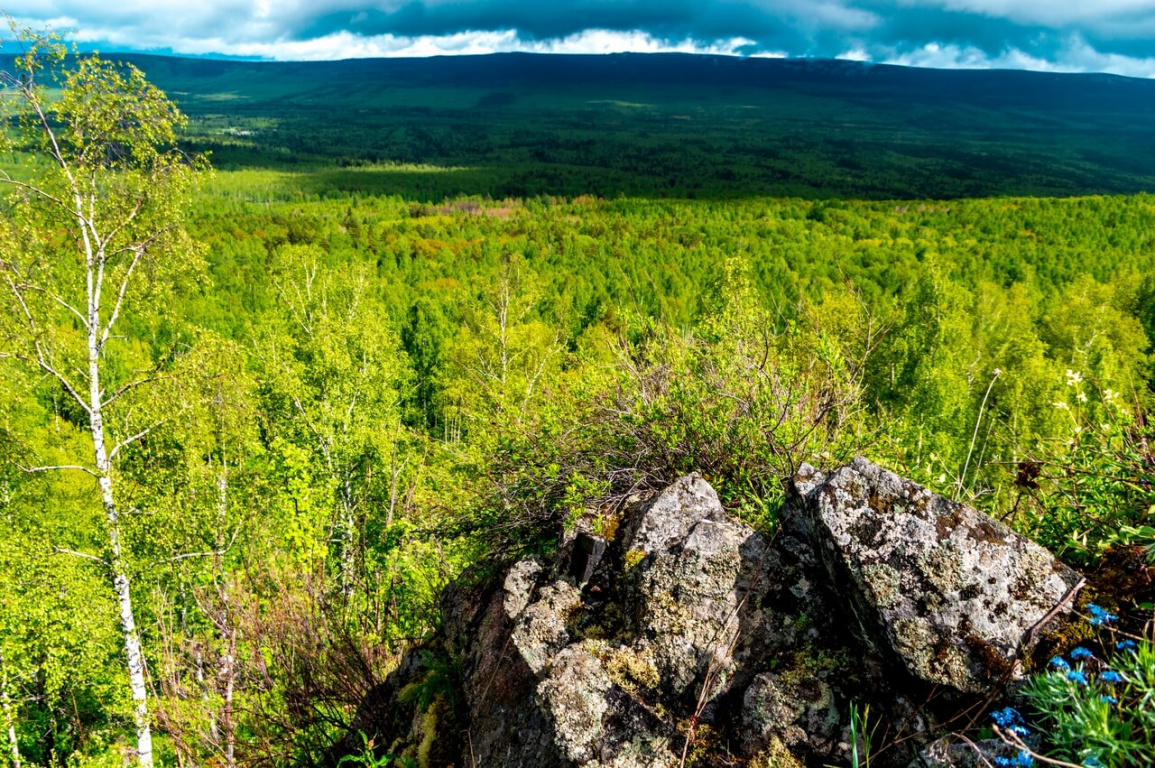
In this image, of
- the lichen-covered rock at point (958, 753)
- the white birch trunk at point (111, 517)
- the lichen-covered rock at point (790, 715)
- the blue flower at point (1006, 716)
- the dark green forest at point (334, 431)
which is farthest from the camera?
the white birch trunk at point (111, 517)

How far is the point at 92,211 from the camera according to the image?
41.0 feet

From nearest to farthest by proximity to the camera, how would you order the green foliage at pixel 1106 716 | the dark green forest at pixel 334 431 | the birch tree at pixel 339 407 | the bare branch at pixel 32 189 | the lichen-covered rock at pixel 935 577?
1. the green foliage at pixel 1106 716
2. the lichen-covered rock at pixel 935 577
3. the dark green forest at pixel 334 431
4. the bare branch at pixel 32 189
5. the birch tree at pixel 339 407

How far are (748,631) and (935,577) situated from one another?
50.3 inches

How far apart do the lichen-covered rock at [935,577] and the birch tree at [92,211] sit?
41.5 ft

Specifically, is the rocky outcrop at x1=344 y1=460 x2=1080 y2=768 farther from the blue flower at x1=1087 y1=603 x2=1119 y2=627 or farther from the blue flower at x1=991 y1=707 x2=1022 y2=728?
the blue flower at x1=991 y1=707 x2=1022 y2=728

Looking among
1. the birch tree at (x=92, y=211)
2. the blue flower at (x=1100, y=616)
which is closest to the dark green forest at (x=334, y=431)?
the birch tree at (x=92, y=211)

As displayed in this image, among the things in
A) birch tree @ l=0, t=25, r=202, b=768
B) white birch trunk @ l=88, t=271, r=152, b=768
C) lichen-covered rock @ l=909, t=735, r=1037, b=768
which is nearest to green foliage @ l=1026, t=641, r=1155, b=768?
lichen-covered rock @ l=909, t=735, r=1037, b=768

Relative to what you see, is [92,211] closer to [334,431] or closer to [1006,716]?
[334,431]

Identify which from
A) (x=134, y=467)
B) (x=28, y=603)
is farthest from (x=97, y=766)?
(x=134, y=467)

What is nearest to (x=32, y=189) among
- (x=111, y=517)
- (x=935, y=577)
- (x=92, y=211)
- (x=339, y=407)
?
(x=92, y=211)

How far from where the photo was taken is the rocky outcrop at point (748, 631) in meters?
3.59

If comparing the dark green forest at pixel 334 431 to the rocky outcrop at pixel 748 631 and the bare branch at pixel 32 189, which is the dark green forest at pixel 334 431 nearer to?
the bare branch at pixel 32 189

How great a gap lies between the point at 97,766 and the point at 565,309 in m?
39.9

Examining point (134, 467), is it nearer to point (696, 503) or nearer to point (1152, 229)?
point (696, 503)
